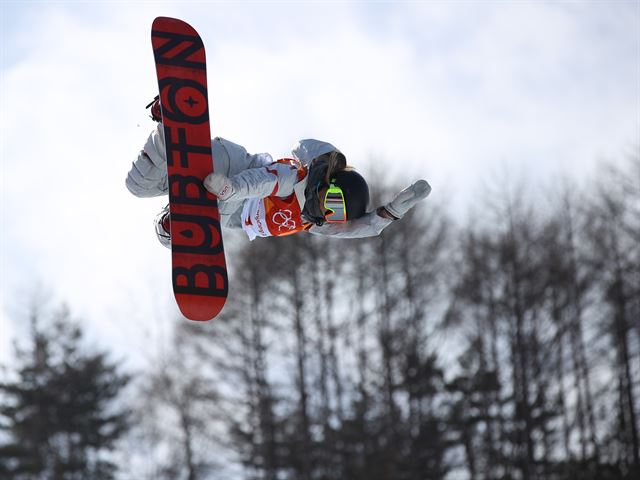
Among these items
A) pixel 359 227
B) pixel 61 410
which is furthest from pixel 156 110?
pixel 61 410

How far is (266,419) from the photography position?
20.4 meters

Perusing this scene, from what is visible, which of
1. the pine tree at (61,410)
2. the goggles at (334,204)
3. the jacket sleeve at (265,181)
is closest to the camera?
the jacket sleeve at (265,181)

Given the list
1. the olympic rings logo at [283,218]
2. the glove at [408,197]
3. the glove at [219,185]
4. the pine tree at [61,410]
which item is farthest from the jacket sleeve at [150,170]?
the pine tree at [61,410]

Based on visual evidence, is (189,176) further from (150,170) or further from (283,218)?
(283,218)

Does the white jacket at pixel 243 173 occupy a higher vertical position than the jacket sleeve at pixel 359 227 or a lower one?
higher

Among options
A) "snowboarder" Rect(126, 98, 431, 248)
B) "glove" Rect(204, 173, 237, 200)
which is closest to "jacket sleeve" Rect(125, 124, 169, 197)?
"snowboarder" Rect(126, 98, 431, 248)

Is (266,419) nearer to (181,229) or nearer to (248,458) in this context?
(248,458)

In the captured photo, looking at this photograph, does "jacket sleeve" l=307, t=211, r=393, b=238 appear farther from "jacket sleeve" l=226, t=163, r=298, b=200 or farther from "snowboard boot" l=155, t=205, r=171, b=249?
"snowboard boot" l=155, t=205, r=171, b=249

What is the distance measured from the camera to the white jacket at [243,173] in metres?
5.78

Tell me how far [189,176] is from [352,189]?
0.97 m

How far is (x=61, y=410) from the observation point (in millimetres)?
24359

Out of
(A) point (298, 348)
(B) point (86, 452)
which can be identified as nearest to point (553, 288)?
(A) point (298, 348)

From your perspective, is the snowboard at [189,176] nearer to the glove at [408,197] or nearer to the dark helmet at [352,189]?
the dark helmet at [352,189]

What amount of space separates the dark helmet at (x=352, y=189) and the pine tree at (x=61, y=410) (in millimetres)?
18905
